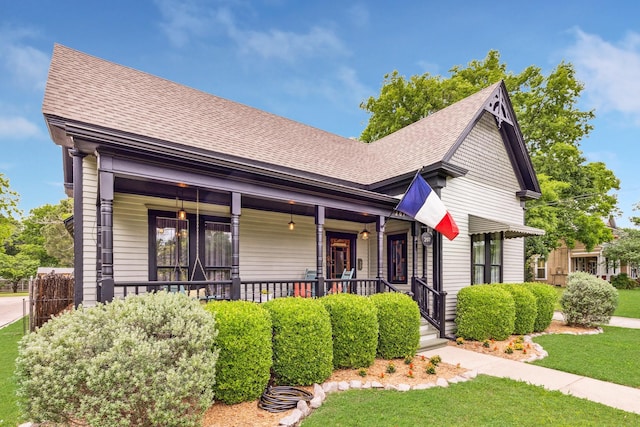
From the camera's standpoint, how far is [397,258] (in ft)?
33.9

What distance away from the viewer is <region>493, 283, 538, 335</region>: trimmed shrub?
8.65 metres

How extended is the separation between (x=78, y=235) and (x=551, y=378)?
8264 mm

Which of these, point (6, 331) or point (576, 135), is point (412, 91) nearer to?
point (576, 135)

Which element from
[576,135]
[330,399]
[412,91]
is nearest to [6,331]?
[330,399]

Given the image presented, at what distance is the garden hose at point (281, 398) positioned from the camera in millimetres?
4176

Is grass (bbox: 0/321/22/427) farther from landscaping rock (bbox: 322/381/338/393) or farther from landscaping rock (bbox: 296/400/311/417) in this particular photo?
landscaping rock (bbox: 322/381/338/393)

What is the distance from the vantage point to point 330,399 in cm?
452

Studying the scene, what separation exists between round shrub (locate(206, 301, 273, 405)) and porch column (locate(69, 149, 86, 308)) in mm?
2933

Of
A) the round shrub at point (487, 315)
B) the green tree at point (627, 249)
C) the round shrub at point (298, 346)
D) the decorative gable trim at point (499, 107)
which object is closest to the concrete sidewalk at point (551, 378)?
the round shrub at point (487, 315)

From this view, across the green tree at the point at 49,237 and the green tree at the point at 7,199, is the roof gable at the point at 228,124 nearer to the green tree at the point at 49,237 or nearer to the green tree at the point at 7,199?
the green tree at the point at 7,199

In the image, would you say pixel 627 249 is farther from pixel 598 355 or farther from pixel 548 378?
pixel 548 378

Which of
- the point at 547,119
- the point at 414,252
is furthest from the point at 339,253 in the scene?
the point at 547,119

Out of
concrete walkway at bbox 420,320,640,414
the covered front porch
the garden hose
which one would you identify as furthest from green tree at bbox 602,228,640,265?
the garden hose

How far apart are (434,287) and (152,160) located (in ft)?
23.8
